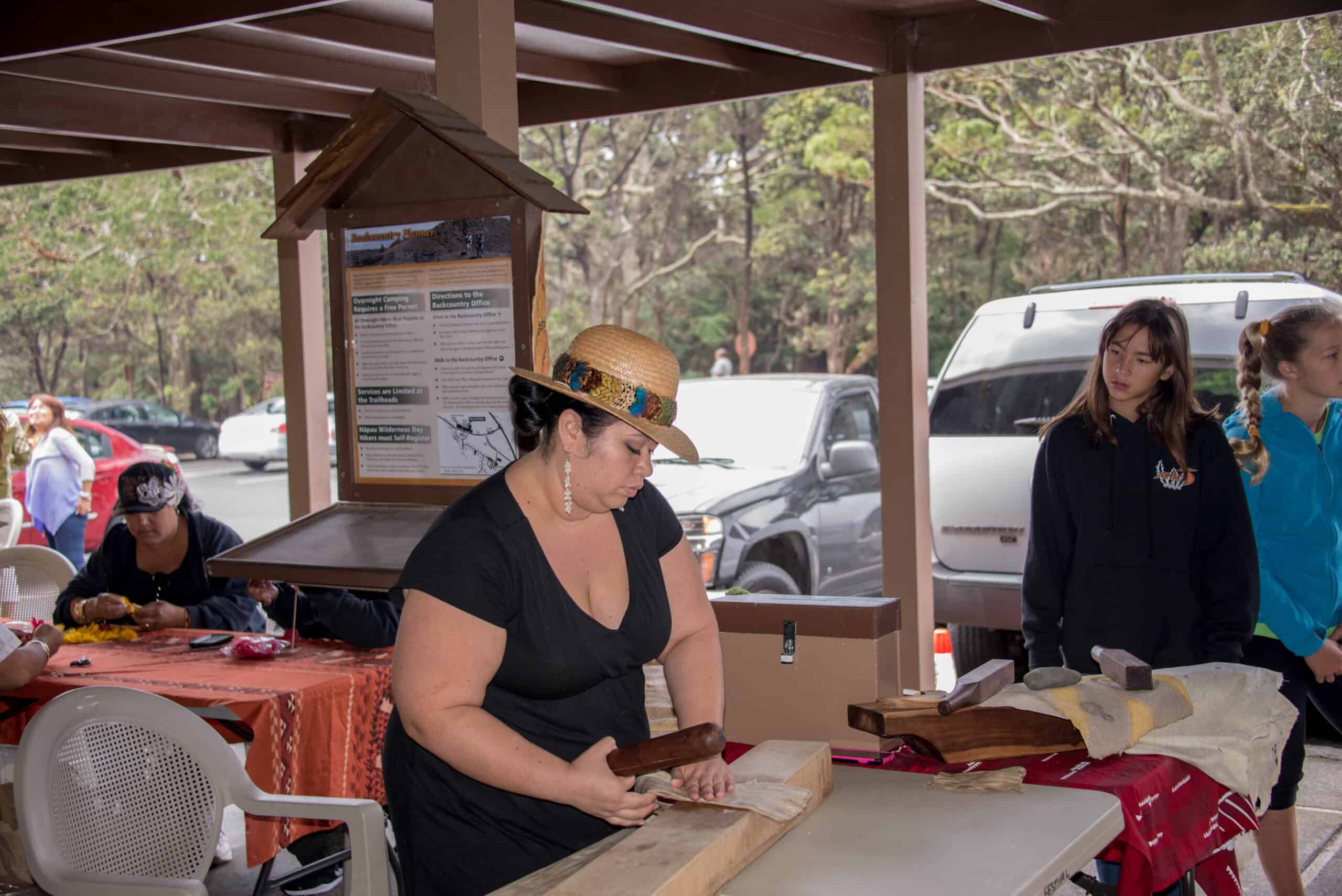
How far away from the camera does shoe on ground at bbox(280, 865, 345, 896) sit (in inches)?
161

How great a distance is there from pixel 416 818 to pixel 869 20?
4563 millimetres

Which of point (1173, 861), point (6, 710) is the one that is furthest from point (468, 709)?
point (6, 710)

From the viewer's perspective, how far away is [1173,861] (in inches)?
96.4

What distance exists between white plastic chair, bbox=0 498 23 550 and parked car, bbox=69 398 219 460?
14714mm

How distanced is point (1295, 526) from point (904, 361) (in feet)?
8.26

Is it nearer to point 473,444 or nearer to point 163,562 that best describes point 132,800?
point 473,444

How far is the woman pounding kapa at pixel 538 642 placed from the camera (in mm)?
2031

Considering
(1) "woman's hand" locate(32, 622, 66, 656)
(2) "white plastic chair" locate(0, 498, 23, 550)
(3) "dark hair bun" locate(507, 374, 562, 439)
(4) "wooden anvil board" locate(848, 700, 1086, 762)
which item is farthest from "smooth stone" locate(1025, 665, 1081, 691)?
(2) "white plastic chair" locate(0, 498, 23, 550)

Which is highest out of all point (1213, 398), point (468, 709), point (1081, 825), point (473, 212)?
point (473, 212)

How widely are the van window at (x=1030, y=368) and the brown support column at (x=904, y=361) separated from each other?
43cm

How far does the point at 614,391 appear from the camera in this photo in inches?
83.7

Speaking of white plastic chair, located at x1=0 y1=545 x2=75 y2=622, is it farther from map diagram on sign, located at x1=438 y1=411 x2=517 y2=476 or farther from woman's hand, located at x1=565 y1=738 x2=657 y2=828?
woman's hand, located at x1=565 y1=738 x2=657 y2=828

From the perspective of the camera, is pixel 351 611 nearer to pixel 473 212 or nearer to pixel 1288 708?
pixel 473 212

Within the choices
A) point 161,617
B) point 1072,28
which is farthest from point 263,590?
point 1072,28
